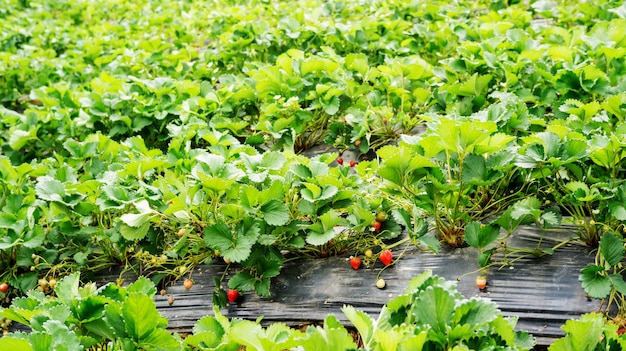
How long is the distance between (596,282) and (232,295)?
1.24 m

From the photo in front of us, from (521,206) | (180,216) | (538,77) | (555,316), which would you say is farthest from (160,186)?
(538,77)

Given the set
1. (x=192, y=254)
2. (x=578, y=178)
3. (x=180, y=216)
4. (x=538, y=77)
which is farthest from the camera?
(x=538, y=77)

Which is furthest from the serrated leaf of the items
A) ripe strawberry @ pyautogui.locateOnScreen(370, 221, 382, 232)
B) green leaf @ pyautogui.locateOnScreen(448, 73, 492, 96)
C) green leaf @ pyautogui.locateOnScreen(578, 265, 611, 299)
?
green leaf @ pyautogui.locateOnScreen(448, 73, 492, 96)

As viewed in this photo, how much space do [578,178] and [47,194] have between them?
80.0 inches

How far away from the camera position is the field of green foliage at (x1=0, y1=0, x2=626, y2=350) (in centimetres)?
146

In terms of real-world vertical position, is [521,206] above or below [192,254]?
above

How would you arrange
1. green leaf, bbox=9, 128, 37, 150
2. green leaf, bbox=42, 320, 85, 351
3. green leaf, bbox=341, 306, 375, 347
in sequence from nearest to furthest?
1. green leaf, bbox=341, 306, 375, 347
2. green leaf, bbox=42, 320, 85, 351
3. green leaf, bbox=9, 128, 37, 150

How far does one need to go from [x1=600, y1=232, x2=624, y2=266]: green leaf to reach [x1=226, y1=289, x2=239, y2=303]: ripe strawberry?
1.26m

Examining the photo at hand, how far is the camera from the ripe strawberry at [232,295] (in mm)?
2117

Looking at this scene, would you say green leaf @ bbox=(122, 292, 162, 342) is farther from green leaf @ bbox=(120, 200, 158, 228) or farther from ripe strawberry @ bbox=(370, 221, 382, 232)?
ripe strawberry @ bbox=(370, 221, 382, 232)

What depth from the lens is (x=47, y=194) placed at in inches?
90.5

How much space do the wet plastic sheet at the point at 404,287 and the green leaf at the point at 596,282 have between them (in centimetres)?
12

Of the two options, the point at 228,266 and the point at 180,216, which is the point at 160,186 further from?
the point at 228,266

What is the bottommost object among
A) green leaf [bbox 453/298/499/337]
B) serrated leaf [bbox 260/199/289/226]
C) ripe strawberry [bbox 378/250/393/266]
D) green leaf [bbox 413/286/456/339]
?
ripe strawberry [bbox 378/250/393/266]
